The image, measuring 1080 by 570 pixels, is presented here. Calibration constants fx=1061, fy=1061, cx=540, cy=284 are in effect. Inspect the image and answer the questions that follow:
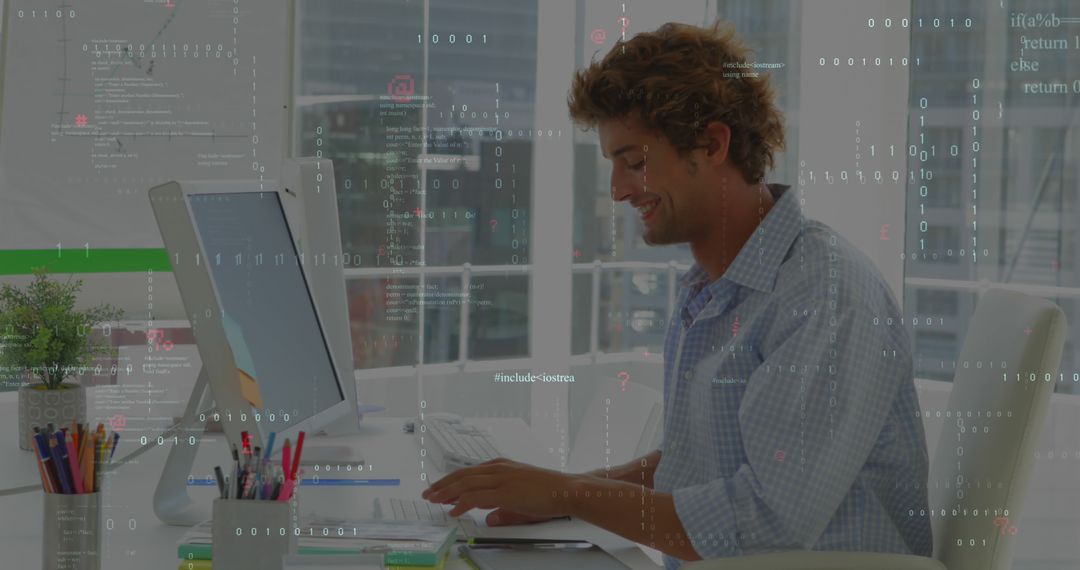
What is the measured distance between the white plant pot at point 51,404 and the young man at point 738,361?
590 millimetres

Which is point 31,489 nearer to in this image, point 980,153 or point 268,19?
point 268,19

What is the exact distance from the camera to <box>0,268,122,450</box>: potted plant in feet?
4.18

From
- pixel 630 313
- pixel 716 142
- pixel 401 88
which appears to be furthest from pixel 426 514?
pixel 630 313

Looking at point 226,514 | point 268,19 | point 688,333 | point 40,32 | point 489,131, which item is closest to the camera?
point 226,514

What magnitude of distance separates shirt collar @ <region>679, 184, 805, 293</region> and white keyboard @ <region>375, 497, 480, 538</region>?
1.14ft

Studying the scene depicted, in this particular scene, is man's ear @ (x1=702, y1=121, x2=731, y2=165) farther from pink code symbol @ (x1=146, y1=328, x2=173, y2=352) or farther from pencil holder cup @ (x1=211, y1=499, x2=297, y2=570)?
pink code symbol @ (x1=146, y1=328, x2=173, y2=352)

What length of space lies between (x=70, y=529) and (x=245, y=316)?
0.26 m

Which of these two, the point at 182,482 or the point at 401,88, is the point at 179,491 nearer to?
the point at 182,482

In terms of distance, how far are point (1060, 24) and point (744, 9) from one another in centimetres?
99

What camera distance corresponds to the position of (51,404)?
1293 millimetres

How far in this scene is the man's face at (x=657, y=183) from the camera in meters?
1.08

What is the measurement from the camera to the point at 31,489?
1134 mm

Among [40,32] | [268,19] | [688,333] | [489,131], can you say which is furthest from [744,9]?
[688,333]

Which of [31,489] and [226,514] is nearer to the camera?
[226,514]
